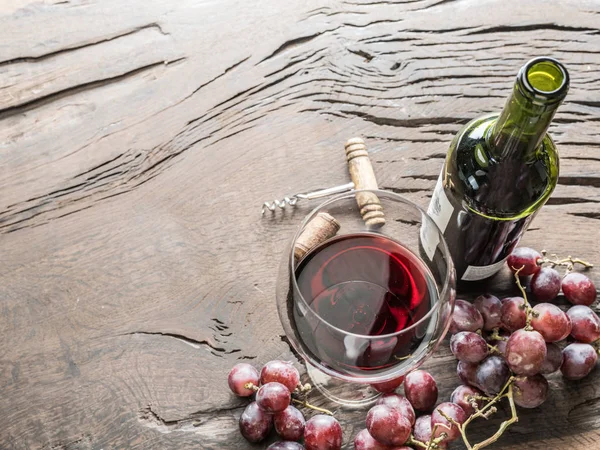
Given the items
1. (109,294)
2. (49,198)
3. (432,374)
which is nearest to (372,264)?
(432,374)

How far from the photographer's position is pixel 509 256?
0.90m

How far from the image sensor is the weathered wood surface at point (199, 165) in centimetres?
88

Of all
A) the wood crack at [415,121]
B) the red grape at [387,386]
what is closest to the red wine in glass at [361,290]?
the red grape at [387,386]

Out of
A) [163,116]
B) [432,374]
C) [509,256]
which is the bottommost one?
[432,374]

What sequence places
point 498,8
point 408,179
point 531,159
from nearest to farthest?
point 531,159, point 408,179, point 498,8

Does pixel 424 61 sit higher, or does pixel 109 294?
pixel 424 61

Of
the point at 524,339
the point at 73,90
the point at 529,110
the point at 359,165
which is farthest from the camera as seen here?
the point at 73,90

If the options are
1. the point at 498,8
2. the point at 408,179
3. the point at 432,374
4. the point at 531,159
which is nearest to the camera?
the point at 531,159

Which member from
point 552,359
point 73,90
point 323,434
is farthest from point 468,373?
point 73,90

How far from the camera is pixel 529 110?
667mm

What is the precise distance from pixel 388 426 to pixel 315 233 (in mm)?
259

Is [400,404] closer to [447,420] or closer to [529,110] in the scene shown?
[447,420]

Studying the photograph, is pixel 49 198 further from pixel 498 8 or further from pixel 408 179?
pixel 498 8

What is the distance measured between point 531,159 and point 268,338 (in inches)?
17.2
